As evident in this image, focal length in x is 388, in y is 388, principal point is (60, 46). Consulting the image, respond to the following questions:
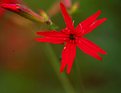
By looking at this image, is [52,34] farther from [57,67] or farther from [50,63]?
[50,63]

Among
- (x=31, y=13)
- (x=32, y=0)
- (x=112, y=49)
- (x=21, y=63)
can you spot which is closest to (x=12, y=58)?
(x=21, y=63)

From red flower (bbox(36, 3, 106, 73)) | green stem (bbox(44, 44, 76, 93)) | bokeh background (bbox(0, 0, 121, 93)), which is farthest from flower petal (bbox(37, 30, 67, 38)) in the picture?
bokeh background (bbox(0, 0, 121, 93))

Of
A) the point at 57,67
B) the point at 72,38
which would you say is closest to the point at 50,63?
the point at 57,67

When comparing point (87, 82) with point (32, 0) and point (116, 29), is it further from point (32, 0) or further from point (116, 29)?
point (32, 0)

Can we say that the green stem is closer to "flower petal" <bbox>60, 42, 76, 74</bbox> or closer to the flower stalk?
the flower stalk

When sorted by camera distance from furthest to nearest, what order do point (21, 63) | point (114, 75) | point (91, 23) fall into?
1. point (21, 63)
2. point (114, 75)
3. point (91, 23)

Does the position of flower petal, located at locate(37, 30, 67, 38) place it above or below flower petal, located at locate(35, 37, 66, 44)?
above
